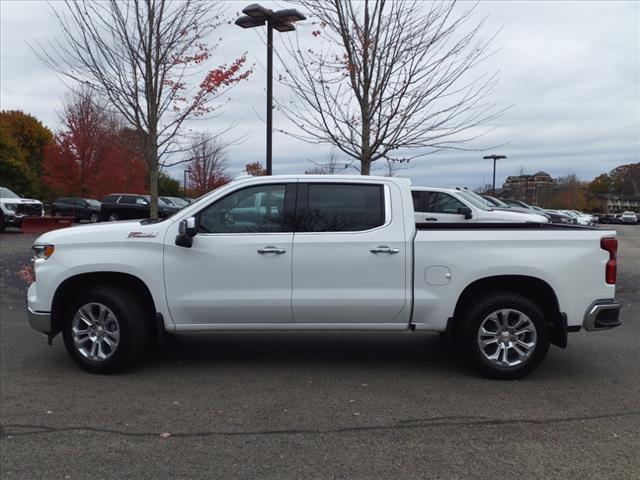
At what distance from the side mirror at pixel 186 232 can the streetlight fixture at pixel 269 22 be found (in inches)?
249

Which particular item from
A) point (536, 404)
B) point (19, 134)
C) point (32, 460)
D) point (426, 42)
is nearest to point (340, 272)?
point (536, 404)

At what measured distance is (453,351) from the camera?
6320mm

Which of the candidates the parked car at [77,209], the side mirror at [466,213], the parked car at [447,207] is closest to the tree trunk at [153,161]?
the parked car at [447,207]

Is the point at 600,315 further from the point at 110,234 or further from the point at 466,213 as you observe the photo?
the point at 466,213

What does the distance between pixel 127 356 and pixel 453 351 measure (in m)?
3.34

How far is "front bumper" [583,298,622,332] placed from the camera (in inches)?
205

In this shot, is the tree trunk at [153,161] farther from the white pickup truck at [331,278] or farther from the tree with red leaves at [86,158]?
the tree with red leaves at [86,158]

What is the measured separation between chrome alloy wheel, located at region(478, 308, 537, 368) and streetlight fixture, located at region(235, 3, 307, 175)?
7013mm

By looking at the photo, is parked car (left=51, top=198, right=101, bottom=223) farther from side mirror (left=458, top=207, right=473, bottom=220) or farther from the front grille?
side mirror (left=458, top=207, right=473, bottom=220)

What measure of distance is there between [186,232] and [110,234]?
2.58 ft

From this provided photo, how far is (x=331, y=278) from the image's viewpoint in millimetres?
5266

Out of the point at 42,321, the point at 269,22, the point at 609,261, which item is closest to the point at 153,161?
the point at 269,22

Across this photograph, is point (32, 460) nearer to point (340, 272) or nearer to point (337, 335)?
point (340, 272)

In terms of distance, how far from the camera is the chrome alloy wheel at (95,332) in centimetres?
539
